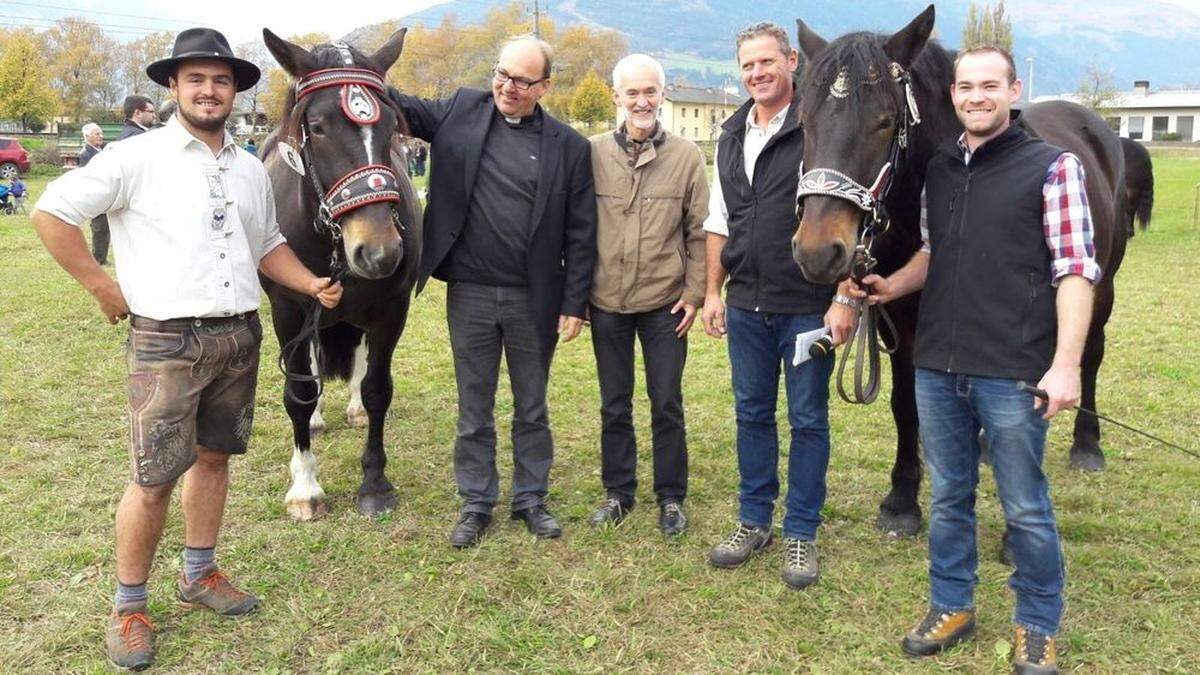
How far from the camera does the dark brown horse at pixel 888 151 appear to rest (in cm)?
283

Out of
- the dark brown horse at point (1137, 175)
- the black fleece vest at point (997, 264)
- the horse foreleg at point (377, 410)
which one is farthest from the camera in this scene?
the dark brown horse at point (1137, 175)

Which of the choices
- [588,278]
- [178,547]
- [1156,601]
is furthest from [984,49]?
[178,547]

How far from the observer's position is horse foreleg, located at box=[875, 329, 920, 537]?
163 inches

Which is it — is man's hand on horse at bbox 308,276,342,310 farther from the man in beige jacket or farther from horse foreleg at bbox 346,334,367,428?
horse foreleg at bbox 346,334,367,428

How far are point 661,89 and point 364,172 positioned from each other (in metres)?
1.33

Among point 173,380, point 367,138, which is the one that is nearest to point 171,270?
point 173,380

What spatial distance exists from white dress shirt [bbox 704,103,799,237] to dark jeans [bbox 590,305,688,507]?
18.4 inches

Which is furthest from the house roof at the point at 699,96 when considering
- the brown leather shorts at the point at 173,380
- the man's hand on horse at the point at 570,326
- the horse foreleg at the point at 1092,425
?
the brown leather shorts at the point at 173,380

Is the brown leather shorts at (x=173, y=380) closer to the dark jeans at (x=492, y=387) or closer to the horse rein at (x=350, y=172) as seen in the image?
the horse rein at (x=350, y=172)

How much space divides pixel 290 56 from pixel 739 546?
9.11 feet

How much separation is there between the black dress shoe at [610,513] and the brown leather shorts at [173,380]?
189cm

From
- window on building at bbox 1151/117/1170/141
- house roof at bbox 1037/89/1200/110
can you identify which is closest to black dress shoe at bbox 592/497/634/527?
house roof at bbox 1037/89/1200/110

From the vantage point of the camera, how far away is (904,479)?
4.23 m

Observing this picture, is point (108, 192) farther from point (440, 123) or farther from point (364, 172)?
point (440, 123)
